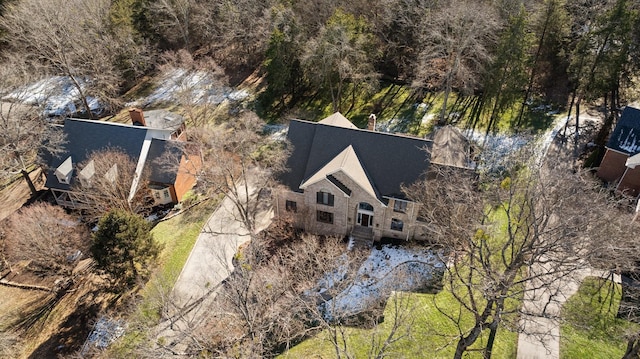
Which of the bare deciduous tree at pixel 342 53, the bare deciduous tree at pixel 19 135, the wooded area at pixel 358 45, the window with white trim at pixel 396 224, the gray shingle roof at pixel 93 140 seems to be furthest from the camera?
the bare deciduous tree at pixel 342 53

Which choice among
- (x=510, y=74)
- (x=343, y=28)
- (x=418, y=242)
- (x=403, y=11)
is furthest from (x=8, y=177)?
(x=510, y=74)

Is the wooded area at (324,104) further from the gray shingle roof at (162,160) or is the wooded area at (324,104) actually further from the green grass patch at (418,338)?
the gray shingle roof at (162,160)

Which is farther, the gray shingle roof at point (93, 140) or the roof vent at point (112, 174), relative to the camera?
the gray shingle roof at point (93, 140)

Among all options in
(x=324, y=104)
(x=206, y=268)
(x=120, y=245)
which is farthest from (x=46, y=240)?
(x=324, y=104)

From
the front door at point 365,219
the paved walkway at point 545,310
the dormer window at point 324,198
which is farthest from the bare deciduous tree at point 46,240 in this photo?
the paved walkway at point 545,310

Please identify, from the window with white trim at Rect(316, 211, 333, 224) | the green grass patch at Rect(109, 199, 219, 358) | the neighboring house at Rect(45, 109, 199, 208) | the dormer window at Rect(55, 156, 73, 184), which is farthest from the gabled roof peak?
the dormer window at Rect(55, 156, 73, 184)

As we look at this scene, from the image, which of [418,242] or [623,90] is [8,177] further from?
[623,90]

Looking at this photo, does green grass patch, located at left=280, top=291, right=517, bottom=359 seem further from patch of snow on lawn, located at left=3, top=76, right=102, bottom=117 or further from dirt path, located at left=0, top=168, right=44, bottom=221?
patch of snow on lawn, located at left=3, top=76, right=102, bottom=117
